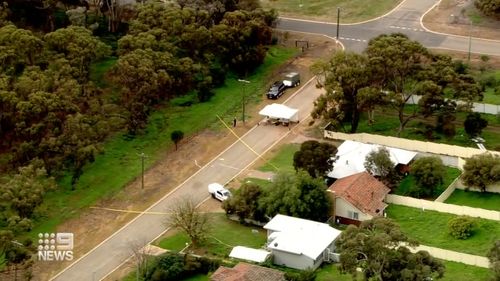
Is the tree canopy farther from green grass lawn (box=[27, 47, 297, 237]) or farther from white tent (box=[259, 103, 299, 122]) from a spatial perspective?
green grass lawn (box=[27, 47, 297, 237])

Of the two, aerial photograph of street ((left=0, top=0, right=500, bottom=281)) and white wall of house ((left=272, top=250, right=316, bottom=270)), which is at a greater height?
aerial photograph of street ((left=0, top=0, right=500, bottom=281))

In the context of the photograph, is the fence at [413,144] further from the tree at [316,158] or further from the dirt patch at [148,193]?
the tree at [316,158]

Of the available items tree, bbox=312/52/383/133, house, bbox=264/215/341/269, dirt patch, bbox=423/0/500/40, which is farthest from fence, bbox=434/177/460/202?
dirt patch, bbox=423/0/500/40

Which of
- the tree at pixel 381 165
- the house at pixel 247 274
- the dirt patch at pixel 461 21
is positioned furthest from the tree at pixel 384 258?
the dirt patch at pixel 461 21

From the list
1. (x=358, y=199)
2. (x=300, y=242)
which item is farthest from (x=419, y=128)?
(x=300, y=242)

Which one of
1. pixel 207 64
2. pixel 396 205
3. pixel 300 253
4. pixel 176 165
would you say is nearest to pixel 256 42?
pixel 207 64

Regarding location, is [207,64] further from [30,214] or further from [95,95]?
[30,214]

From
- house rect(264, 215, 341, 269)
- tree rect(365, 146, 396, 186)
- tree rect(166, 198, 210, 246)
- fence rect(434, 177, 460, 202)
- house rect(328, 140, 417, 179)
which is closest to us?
house rect(264, 215, 341, 269)

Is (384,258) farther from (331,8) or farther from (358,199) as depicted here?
(331,8)
